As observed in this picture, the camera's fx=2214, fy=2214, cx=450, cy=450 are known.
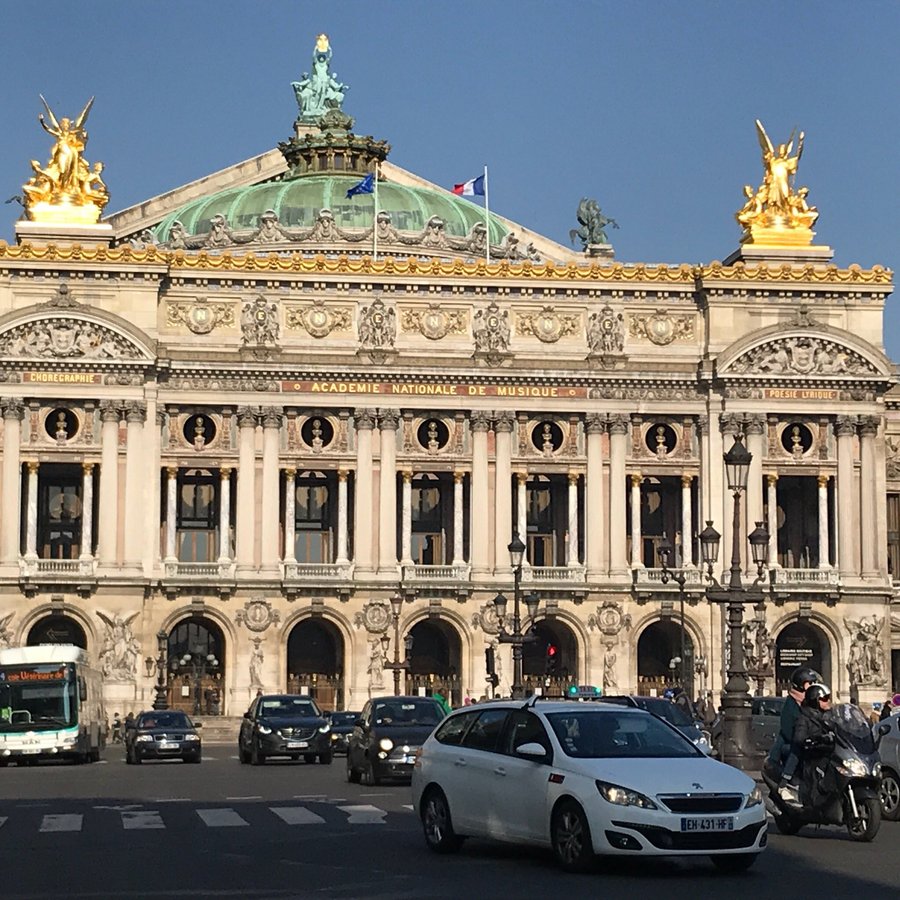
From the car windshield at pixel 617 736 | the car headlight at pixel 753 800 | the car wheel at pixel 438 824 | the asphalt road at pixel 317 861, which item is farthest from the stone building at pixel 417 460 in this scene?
the car headlight at pixel 753 800

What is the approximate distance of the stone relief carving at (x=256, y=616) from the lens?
92.6 m

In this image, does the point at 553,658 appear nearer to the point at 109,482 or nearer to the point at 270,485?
the point at 270,485

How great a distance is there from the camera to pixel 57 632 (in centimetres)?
9356

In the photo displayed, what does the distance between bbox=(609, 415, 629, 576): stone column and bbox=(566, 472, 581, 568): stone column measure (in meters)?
1.50

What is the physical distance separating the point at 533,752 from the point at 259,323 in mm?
69243

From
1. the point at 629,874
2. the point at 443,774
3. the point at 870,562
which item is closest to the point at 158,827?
the point at 443,774

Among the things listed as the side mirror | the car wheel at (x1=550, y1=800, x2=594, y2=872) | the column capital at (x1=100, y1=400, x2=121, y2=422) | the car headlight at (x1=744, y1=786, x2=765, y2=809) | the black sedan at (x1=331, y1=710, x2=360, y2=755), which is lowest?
the black sedan at (x1=331, y1=710, x2=360, y2=755)

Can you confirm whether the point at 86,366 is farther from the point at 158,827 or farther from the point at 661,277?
the point at 158,827

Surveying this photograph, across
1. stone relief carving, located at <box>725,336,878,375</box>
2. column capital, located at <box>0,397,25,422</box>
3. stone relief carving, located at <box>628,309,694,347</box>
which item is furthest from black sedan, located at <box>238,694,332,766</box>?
stone relief carving, located at <box>725,336,878,375</box>

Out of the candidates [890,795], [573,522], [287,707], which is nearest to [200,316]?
[573,522]

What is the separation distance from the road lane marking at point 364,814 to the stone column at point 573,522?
5679 cm

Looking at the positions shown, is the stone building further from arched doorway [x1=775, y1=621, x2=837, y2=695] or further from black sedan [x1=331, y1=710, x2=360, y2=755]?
black sedan [x1=331, y1=710, x2=360, y2=755]

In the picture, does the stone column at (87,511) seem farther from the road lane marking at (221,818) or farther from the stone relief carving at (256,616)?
the road lane marking at (221,818)

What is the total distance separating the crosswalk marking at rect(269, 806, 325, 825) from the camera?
111 feet
